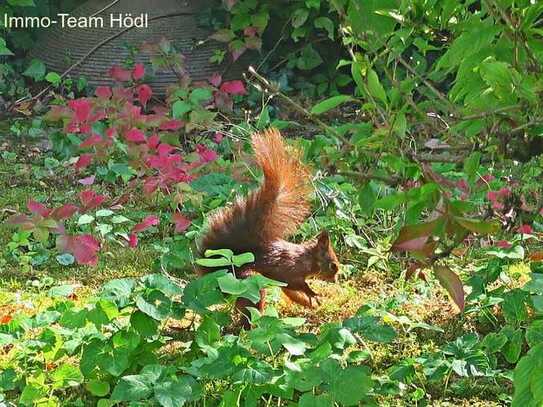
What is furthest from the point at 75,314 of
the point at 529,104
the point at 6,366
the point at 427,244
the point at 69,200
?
the point at 69,200

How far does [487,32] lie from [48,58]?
199 inches

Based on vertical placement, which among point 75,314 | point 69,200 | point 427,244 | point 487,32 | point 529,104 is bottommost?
point 69,200

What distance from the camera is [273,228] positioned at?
3.07m

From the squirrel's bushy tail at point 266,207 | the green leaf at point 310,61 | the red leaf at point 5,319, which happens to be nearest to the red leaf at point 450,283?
the squirrel's bushy tail at point 266,207

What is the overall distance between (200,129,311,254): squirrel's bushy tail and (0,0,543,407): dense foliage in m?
0.08

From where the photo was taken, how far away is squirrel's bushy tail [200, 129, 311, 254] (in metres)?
2.97

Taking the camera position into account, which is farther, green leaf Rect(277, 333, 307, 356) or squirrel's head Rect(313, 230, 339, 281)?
squirrel's head Rect(313, 230, 339, 281)

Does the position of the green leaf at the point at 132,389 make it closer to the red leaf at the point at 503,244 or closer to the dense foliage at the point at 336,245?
the dense foliage at the point at 336,245

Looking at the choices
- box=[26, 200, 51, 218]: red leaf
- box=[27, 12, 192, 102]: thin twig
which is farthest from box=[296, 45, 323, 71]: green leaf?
box=[26, 200, 51, 218]: red leaf

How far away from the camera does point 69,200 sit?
14.5ft

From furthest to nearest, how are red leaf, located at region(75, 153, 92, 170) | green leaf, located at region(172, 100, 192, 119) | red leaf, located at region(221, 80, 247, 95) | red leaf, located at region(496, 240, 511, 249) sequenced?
red leaf, located at region(221, 80, 247, 95)
green leaf, located at region(172, 100, 192, 119)
red leaf, located at region(75, 153, 92, 170)
red leaf, located at region(496, 240, 511, 249)

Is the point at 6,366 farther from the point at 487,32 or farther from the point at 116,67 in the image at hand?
the point at 116,67

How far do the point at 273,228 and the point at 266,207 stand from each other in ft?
0.26

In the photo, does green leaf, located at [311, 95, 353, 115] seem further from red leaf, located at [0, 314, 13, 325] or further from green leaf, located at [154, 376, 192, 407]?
red leaf, located at [0, 314, 13, 325]
